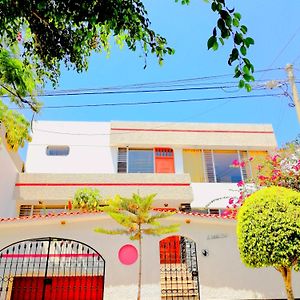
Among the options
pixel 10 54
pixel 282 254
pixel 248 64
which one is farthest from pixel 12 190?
pixel 248 64

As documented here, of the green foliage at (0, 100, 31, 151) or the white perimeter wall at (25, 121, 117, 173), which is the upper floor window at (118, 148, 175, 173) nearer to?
the white perimeter wall at (25, 121, 117, 173)

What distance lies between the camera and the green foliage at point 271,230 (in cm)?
714

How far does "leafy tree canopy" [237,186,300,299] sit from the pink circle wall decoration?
363cm

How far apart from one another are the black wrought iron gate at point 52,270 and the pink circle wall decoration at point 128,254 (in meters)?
0.68

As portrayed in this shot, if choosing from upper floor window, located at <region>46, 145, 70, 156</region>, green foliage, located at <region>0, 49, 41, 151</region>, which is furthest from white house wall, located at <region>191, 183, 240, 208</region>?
green foliage, located at <region>0, 49, 41, 151</region>

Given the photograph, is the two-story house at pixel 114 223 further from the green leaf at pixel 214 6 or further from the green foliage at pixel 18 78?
the green leaf at pixel 214 6

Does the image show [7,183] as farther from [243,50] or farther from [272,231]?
[243,50]

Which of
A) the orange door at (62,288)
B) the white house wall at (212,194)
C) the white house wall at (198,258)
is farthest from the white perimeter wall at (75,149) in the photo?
the white house wall at (198,258)

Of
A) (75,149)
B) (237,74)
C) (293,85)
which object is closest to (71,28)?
(237,74)

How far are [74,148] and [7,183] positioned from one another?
4.89 metres

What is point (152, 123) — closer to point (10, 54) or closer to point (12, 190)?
point (12, 190)

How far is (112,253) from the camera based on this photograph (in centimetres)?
991

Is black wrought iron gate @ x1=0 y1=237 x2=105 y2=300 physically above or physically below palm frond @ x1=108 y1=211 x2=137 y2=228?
below

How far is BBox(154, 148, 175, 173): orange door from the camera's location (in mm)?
19942
